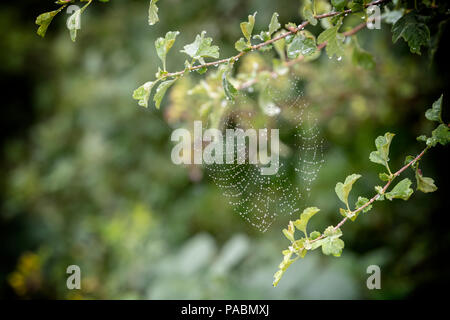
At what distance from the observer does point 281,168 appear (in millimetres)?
1672

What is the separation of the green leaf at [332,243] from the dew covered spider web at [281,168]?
64 cm

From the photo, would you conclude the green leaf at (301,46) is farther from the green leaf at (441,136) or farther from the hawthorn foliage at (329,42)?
the green leaf at (441,136)

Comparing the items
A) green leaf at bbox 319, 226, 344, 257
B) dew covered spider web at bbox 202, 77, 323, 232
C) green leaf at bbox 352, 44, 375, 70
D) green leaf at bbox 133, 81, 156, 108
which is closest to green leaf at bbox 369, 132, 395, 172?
green leaf at bbox 319, 226, 344, 257

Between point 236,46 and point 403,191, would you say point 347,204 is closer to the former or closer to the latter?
point 403,191

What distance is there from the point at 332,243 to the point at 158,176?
1.68 m

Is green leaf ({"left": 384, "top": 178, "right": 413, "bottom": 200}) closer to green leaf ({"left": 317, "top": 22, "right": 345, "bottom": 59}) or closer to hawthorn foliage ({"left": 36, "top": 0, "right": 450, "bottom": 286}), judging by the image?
hawthorn foliage ({"left": 36, "top": 0, "right": 450, "bottom": 286})

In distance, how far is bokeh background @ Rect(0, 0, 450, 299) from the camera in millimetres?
1321

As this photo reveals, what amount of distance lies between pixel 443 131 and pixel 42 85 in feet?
8.83

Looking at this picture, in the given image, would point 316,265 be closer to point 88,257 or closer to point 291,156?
point 291,156

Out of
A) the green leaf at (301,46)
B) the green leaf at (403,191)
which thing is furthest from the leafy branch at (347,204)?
the green leaf at (301,46)

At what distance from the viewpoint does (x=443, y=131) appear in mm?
473

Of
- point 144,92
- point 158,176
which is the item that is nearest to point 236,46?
point 144,92
